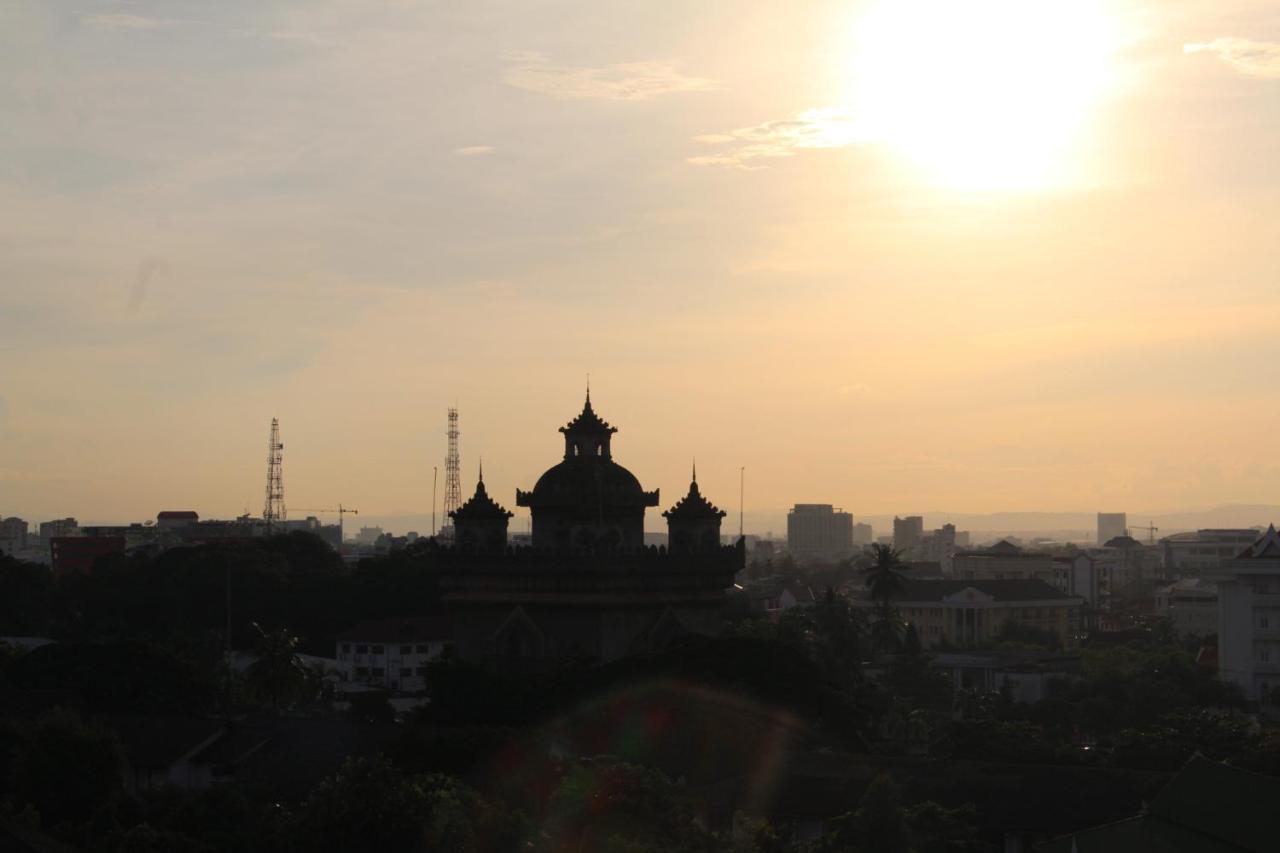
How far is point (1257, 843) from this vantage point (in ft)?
126

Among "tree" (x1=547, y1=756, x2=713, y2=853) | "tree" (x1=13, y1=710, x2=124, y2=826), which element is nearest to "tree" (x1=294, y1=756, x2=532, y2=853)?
"tree" (x1=547, y1=756, x2=713, y2=853)

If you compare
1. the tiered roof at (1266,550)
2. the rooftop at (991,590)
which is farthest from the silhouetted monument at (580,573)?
the rooftop at (991,590)

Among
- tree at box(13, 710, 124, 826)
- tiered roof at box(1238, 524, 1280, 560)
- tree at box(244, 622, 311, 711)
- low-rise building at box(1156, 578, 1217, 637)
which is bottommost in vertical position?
tree at box(13, 710, 124, 826)

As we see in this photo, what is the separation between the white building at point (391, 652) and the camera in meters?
100

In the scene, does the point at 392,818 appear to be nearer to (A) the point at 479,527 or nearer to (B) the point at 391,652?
(A) the point at 479,527

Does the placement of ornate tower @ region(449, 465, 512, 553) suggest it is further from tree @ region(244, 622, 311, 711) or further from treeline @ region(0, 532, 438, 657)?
treeline @ region(0, 532, 438, 657)

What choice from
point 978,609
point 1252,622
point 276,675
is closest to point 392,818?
point 276,675

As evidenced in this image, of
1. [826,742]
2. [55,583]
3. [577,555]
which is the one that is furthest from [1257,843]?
[55,583]

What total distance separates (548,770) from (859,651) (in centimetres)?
4791

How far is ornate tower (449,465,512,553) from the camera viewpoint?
69.2 metres

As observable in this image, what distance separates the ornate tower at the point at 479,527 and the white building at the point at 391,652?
30.6m

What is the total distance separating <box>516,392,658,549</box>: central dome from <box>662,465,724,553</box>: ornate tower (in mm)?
1099

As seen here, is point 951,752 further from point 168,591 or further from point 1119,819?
point 168,591

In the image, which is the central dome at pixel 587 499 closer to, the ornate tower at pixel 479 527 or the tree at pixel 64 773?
the ornate tower at pixel 479 527
